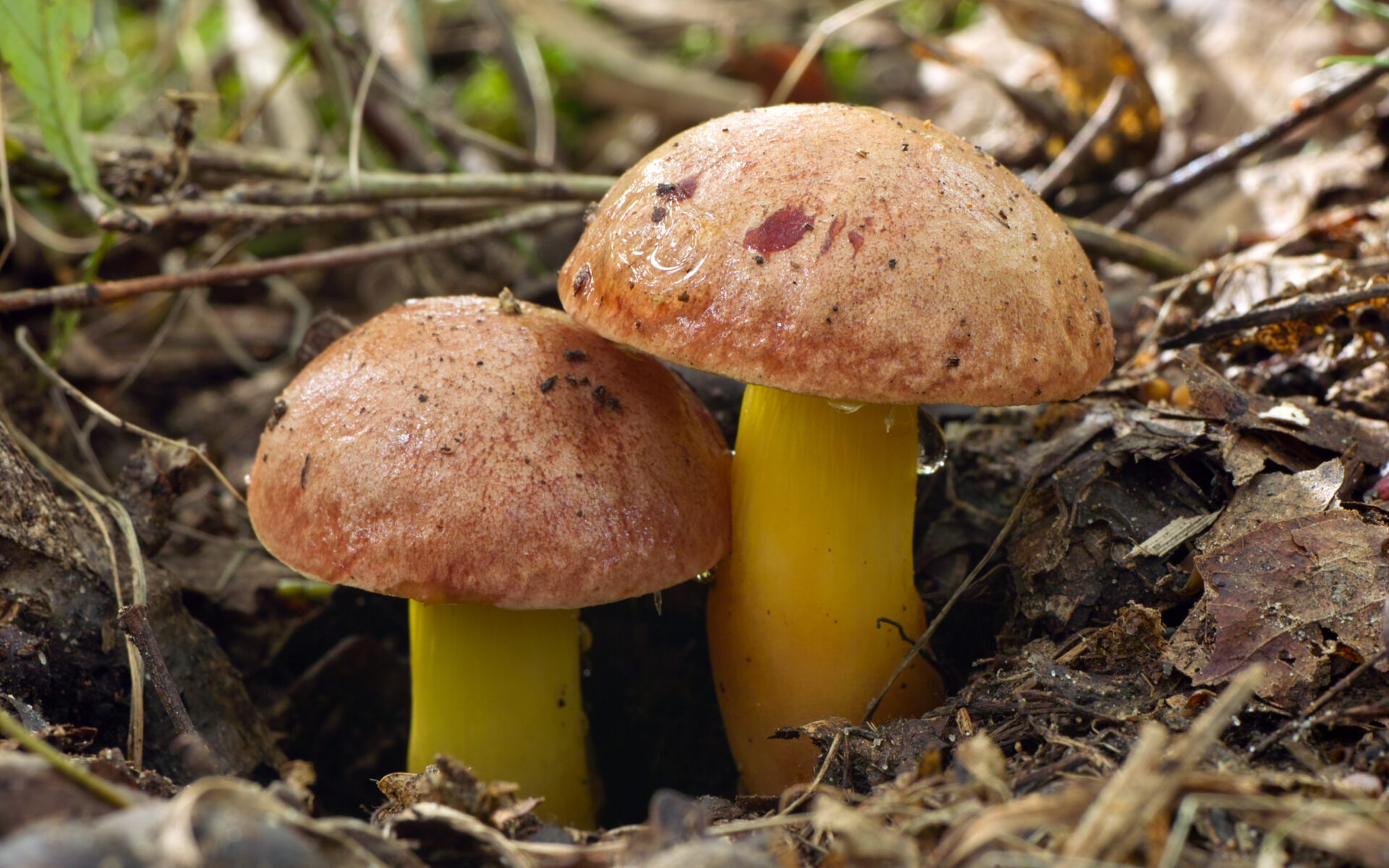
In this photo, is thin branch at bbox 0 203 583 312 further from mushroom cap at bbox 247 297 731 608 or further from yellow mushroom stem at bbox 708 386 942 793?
yellow mushroom stem at bbox 708 386 942 793

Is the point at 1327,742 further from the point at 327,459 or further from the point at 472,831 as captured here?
the point at 327,459

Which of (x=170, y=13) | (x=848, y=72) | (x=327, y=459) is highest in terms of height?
(x=170, y=13)

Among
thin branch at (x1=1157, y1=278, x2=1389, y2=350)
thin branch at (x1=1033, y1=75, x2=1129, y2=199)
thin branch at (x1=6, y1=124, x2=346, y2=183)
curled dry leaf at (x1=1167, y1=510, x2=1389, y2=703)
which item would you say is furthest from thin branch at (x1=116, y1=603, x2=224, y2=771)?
thin branch at (x1=1033, y1=75, x2=1129, y2=199)

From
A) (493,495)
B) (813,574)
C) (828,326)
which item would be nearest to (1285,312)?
(813,574)

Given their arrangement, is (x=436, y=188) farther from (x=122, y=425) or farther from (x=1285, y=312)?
(x=1285, y=312)

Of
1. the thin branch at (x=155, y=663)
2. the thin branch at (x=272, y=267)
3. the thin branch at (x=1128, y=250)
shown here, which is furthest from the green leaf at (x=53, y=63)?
the thin branch at (x=1128, y=250)

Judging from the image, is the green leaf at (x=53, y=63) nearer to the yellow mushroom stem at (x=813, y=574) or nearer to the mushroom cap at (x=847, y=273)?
the mushroom cap at (x=847, y=273)

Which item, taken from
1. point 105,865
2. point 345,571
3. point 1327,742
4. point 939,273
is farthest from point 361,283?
point 1327,742
